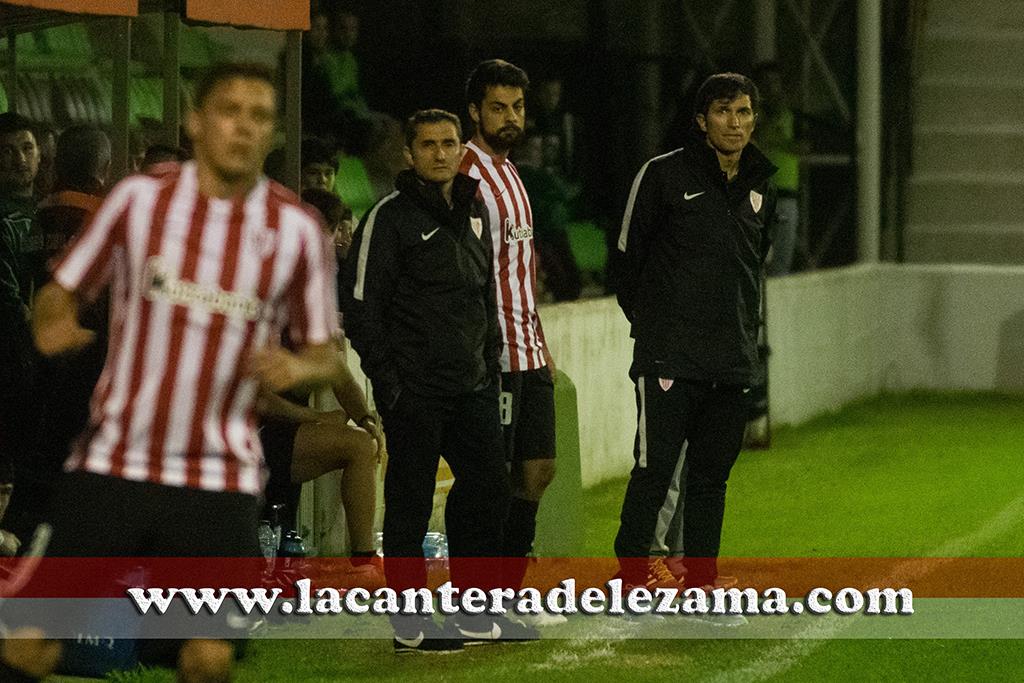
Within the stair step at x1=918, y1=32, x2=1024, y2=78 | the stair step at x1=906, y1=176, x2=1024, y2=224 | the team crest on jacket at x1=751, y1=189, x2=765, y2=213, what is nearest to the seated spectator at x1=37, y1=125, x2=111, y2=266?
the team crest on jacket at x1=751, y1=189, x2=765, y2=213

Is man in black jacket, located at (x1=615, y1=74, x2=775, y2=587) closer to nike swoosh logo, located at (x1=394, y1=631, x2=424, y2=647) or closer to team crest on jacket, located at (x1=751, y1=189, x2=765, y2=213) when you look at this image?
team crest on jacket, located at (x1=751, y1=189, x2=765, y2=213)

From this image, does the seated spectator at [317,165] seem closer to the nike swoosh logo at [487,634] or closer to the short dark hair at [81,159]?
the short dark hair at [81,159]

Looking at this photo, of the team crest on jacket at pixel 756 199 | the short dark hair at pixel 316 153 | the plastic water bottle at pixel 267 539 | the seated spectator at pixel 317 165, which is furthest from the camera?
the short dark hair at pixel 316 153

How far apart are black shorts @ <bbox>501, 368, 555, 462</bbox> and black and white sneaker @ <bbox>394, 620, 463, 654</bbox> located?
0.73 meters

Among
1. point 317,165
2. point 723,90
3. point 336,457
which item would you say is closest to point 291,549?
point 336,457

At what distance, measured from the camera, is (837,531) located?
10.3m

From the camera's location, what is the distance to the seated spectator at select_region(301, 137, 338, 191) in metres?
9.72

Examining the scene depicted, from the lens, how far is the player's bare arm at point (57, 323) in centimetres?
471

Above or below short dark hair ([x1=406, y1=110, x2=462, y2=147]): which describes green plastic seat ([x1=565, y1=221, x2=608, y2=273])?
below

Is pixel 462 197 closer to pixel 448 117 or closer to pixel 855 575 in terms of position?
pixel 448 117

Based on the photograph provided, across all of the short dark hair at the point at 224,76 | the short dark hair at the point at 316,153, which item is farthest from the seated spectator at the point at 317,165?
the short dark hair at the point at 224,76

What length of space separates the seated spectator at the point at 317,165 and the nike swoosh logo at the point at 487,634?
9.79 feet

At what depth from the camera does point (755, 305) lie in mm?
7723

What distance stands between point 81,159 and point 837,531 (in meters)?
4.60
